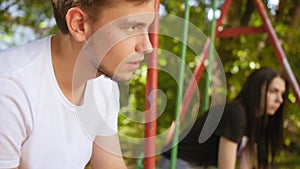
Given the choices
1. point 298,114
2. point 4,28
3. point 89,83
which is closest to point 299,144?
point 298,114

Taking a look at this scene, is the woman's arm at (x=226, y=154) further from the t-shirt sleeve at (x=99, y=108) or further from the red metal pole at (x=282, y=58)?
the t-shirt sleeve at (x=99, y=108)

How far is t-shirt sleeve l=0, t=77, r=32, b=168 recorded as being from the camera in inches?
31.0

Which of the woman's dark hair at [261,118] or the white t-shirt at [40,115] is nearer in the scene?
the white t-shirt at [40,115]

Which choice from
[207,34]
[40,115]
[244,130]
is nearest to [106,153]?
[40,115]

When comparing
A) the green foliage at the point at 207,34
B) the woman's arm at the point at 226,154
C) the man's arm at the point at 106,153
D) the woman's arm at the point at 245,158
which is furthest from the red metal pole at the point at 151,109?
the green foliage at the point at 207,34

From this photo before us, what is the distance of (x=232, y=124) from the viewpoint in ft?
6.06

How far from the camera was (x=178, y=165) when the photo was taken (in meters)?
1.93

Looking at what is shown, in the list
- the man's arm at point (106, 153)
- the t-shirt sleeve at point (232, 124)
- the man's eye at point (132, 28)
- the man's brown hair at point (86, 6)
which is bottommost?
the t-shirt sleeve at point (232, 124)

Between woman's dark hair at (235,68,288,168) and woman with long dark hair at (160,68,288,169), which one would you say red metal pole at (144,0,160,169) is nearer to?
woman with long dark hair at (160,68,288,169)

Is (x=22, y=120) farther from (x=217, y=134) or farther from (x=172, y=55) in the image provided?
(x=172, y=55)

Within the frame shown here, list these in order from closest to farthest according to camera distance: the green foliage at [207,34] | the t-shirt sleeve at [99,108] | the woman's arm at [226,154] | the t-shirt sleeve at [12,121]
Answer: the t-shirt sleeve at [12,121] → the t-shirt sleeve at [99,108] → the woman's arm at [226,154] → the green foliage at [207,34]

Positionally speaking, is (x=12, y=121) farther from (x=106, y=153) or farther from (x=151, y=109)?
(x=151, y=109)

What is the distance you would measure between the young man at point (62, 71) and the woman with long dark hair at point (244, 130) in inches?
39.0

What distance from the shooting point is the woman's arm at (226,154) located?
1.79m
